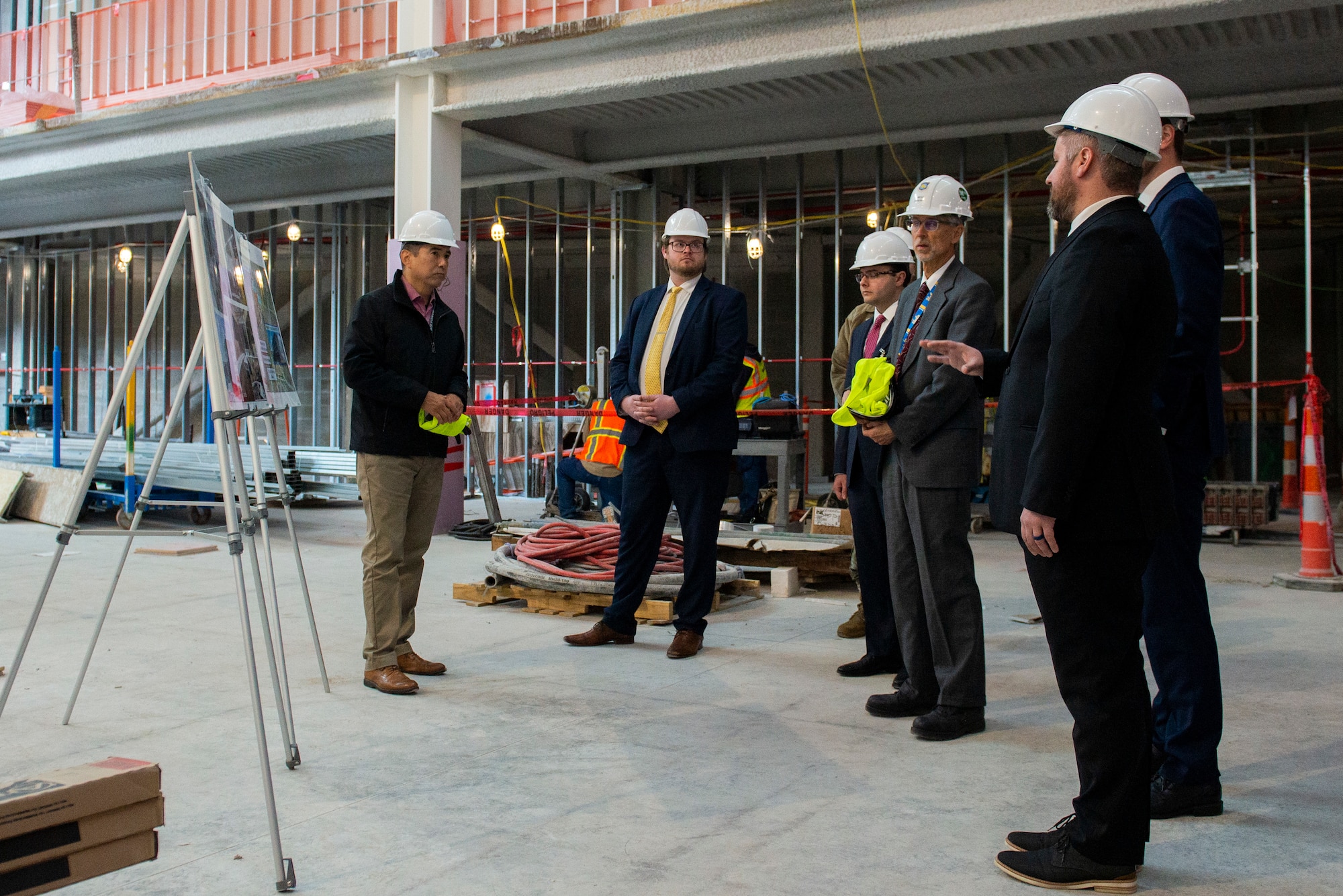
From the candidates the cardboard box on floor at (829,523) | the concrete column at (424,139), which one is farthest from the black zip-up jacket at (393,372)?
the concrete column at (424,139)

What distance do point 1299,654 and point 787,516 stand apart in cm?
537

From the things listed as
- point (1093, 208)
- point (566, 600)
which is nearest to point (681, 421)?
point (566, 600)

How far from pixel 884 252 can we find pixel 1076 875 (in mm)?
2952

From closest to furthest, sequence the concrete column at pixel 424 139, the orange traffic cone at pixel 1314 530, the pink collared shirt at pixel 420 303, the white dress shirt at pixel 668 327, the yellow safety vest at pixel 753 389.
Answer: the pink collared shirt at pixel 420 303 → the white dress shirt at pixel 668 327 → the orange traffic cone at pixel 1314 530 → the concrete column at pixel 424 139 → the yellow safety vest at pixel 753 389

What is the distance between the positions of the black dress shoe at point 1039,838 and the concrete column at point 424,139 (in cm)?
810

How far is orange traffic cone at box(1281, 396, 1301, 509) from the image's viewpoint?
1277 cm

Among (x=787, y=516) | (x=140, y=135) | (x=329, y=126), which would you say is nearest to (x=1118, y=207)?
(x=787, y=516)

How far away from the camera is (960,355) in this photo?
3.29 m

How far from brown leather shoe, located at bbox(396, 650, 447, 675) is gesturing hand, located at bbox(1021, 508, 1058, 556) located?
2968 mm

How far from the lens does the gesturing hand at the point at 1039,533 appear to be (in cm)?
256

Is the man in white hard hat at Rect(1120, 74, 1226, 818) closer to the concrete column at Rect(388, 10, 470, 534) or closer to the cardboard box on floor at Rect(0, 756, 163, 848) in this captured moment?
the cardboard box on floor at Rect(0, 756, 163, 848)

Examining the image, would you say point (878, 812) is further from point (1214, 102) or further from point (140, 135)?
point (140, 135)

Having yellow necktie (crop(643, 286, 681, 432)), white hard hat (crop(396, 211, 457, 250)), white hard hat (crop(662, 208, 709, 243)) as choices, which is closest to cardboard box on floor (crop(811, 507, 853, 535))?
yellow necktie (crop(643, 286, 681, 432))

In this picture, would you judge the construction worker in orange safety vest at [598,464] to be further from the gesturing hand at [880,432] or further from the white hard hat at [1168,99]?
the white hard hat at [1168,99]
